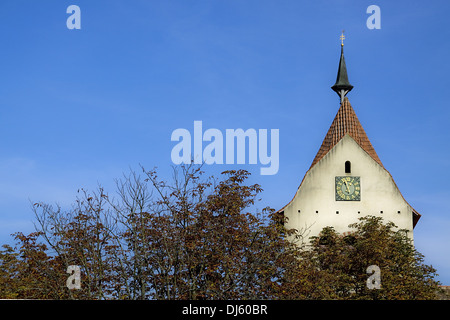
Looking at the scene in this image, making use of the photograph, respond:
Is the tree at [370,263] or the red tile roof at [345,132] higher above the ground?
the red tile roof at [345,132]

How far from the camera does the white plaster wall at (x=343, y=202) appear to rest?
43.8 m

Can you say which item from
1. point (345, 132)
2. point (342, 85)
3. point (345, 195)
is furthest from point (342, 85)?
point (345, 195)

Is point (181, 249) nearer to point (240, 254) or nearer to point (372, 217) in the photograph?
point (240, 254)

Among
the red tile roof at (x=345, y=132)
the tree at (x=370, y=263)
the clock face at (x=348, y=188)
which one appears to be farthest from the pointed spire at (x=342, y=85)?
the tree at (x=370, y=263)

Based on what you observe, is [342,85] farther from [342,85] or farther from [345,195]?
[345,195]

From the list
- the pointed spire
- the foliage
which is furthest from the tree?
the pointed spire

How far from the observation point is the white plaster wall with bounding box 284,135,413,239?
43844 mm

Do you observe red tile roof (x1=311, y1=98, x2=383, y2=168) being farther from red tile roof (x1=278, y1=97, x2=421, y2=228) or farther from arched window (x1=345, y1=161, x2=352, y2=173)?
arched window (x1=345, y1=161, x2=352, y2=173)

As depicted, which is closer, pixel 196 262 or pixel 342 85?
pixel 196 262

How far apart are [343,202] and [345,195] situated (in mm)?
523

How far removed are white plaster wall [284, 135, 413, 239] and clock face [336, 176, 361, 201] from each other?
0.27 meters

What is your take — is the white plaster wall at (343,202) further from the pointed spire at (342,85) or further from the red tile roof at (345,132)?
the pointed spire at (342,85)

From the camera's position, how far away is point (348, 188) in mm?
44750

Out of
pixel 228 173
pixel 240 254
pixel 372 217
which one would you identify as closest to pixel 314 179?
pixel 372 217
